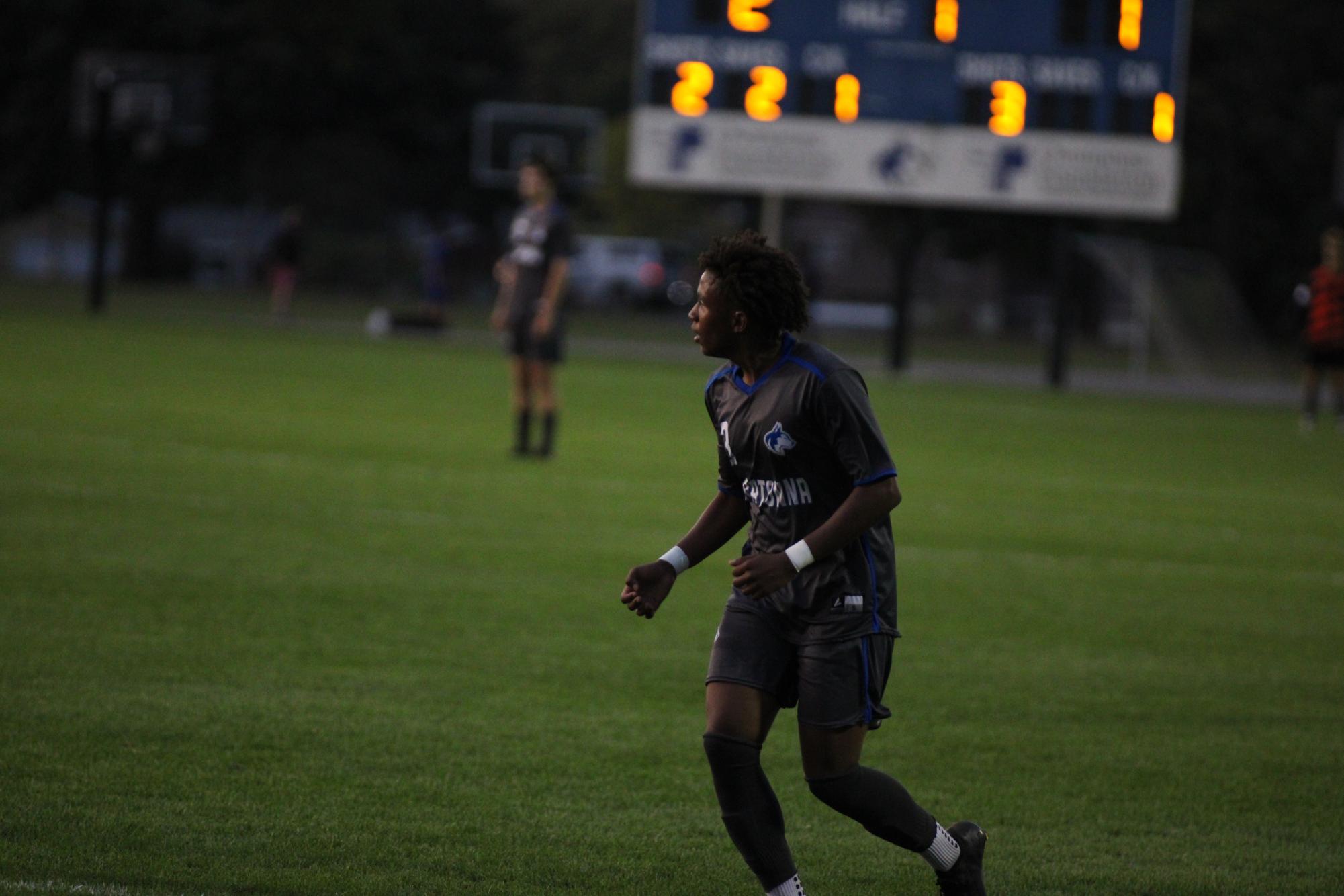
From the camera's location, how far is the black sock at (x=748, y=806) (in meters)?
4.14

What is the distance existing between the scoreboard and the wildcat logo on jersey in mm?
20372

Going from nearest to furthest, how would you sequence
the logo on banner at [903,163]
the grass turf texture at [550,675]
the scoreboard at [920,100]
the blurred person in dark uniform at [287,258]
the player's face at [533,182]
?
1. the grass turf texture at [550,675]
2. the player's face at [533,182]
3. the scoreboard at [920,100]
4. the logo on banner at [903,163]
5. the blurred person in dark uniform at [287,258]

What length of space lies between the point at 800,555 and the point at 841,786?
0.58 metres

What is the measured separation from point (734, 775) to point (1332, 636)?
552 centimetres

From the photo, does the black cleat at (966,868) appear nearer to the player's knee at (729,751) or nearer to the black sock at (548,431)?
the player's knee at (729,751)

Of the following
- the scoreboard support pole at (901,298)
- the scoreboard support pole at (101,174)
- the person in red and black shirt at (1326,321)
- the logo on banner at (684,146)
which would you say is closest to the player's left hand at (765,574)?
the person in red and black shirt at (1326,321)

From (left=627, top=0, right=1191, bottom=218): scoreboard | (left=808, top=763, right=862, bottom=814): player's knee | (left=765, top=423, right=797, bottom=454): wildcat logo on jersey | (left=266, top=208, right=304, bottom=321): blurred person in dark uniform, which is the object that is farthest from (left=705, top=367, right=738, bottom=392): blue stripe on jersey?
(left=266, top=208, right=304, bottom=321): blurred person in dark uniform

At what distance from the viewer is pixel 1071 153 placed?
2522cm

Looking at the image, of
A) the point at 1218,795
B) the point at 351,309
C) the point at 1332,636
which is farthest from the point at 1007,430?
the point at 351,309

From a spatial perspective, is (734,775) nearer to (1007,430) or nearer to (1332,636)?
(1332,636)

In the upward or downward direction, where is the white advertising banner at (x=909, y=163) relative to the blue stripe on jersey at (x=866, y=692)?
upward

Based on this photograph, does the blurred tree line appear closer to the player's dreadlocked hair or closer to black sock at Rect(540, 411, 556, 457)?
black sock at Rect(540, 411, 556, 457)

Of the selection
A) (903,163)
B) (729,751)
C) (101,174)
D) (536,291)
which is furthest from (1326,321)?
(101,174)

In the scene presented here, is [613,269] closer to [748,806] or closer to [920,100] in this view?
[920,100]
